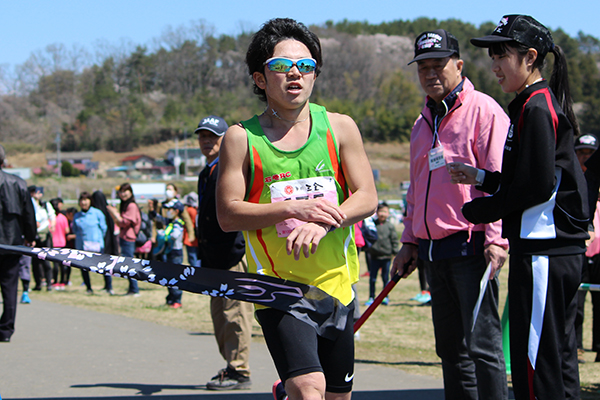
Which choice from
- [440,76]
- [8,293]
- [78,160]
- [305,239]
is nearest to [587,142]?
[440,76]

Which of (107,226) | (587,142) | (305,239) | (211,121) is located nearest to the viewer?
(305,239)

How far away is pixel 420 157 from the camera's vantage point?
3969 millimetres

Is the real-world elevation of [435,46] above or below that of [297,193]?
above

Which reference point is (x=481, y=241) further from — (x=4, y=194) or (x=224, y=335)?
(x=4, y=194)

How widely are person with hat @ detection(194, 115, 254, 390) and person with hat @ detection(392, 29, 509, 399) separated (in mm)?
1855

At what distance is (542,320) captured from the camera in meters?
2.96

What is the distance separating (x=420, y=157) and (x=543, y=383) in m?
1.52

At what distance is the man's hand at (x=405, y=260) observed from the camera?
4074 mm

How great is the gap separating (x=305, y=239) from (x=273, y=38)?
96cm

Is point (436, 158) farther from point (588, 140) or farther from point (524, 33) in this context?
point (588, 140)

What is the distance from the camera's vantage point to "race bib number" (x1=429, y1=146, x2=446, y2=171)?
3699 millimetres

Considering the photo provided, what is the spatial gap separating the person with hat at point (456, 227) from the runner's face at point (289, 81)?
1.12 m

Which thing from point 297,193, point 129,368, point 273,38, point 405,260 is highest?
point 273,38

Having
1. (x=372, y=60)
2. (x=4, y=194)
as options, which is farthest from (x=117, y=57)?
(x=4, y=194)
